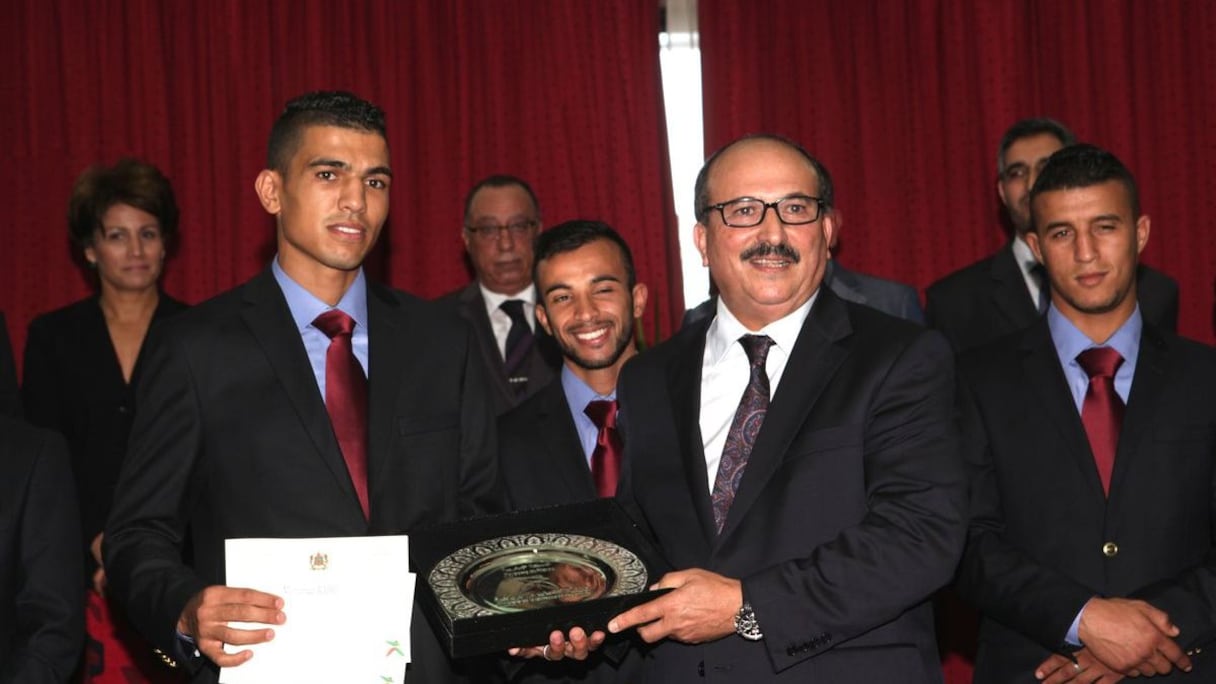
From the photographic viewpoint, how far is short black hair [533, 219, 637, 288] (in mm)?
3805

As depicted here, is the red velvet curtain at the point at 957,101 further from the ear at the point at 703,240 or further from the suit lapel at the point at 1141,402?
the ear at the point at 703,240

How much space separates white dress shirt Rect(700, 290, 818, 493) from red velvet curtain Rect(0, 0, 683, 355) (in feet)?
9.34

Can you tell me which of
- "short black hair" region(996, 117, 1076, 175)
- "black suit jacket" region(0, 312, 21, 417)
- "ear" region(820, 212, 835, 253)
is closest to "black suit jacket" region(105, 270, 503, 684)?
"ear" region(820, 212, 835, 253)

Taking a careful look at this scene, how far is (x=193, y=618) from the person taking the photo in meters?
2.45

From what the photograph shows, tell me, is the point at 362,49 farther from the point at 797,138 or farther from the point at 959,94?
the point at 959,94

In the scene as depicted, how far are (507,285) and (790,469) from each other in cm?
271

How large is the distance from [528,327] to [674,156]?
1.60 metres

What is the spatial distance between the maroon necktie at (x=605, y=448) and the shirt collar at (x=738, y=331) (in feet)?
1.80

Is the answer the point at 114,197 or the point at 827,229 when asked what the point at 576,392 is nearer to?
the point at 827,229

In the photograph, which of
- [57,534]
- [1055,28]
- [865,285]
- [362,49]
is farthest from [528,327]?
[1055,28]

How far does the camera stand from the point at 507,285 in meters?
5.11

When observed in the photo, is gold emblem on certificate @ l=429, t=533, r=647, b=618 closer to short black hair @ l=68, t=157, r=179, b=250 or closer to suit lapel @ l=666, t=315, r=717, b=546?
suit lapel @ l=666, t=315, r=717, b=546

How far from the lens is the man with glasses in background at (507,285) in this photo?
486 centimetres

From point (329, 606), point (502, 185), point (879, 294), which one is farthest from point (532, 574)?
point (502, 185)
